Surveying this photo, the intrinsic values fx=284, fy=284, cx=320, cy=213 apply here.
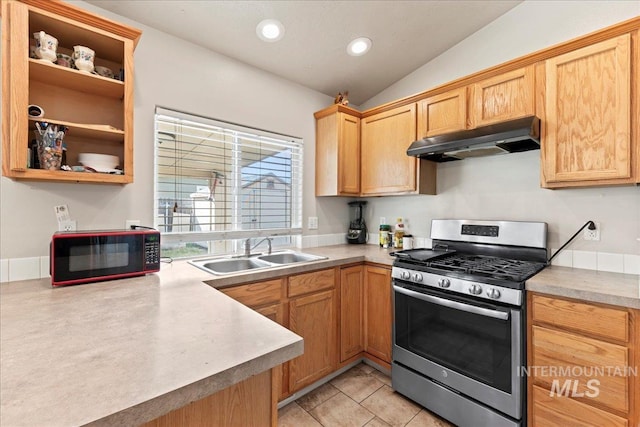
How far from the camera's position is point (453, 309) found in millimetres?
1727

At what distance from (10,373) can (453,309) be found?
1876 millimetres

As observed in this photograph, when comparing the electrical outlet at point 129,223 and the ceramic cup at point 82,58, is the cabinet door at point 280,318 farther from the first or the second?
the ceramic cup at point 82,58

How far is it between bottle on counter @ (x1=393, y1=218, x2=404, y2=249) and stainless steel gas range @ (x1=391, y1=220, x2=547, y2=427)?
1.55ft

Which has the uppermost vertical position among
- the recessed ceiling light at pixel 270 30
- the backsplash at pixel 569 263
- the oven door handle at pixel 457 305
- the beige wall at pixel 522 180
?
the recessed ceiling light at pixel 270 30

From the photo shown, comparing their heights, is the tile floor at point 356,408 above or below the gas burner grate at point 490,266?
below

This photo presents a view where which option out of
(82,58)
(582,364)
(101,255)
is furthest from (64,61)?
(582,364)

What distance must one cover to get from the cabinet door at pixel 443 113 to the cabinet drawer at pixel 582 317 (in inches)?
51.0

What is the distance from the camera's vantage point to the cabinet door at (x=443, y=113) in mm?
2125

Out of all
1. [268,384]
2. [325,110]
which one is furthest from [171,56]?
[268,384]

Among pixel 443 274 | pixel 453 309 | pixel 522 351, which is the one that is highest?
pixel 443 274

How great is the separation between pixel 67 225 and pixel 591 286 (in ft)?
9.20

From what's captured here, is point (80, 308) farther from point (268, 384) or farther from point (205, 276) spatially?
point (268, 384)

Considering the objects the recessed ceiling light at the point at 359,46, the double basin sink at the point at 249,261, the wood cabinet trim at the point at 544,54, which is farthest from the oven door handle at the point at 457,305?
the recessed ceiling light at the point at 359,46

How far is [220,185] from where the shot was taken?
2303 mm
